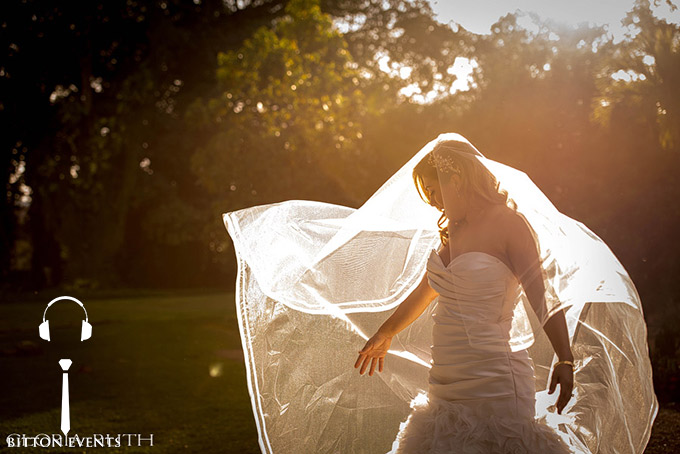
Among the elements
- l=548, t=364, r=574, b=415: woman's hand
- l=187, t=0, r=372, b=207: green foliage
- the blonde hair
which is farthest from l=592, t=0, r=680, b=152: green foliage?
l=187, t=0, r=372, b=207: green foliage

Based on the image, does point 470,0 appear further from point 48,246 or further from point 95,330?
point 48,246

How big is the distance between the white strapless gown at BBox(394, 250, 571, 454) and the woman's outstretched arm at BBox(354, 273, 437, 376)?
1.05ft

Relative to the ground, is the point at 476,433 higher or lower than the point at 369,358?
lower

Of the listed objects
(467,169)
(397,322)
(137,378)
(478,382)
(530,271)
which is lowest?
(137,378)

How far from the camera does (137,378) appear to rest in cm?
842

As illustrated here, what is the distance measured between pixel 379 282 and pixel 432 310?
1.08 ft

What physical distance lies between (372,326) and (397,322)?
0.58 metres

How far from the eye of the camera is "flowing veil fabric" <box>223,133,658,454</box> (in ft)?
9.68

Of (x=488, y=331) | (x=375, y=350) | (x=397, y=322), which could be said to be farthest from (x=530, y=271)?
(x=375, y=350)

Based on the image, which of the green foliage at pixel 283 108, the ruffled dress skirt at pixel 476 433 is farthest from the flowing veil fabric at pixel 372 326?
the green foliage at pixel 283 108

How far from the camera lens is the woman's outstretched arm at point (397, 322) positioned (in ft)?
10.0

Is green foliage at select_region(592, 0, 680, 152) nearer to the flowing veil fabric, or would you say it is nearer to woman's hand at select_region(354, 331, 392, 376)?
the flowing veil fabric


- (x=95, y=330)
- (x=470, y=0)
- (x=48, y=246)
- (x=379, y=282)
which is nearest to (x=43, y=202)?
(x=48, y=246)

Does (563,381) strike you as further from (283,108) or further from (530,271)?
(283,108)
